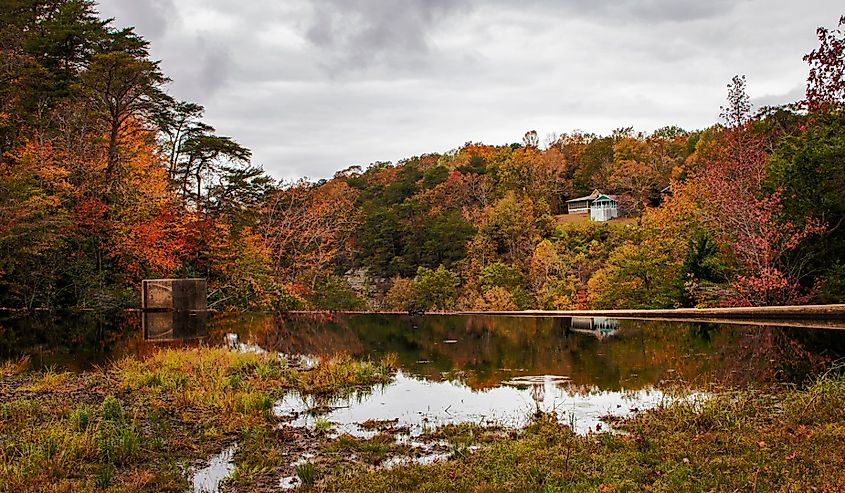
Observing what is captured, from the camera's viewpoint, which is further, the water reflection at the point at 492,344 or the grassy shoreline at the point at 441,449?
the water reflection at the point at 492,344

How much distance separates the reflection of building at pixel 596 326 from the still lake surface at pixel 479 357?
0.05 meters

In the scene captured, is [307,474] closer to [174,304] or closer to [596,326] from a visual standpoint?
[596,326]

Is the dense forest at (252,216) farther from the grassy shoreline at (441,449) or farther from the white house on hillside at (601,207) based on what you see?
the white house on hillside at (601,207)

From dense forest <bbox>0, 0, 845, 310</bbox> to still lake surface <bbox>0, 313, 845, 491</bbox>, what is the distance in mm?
3108

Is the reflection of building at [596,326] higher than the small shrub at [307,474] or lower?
lower

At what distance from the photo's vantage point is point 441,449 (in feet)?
22.9

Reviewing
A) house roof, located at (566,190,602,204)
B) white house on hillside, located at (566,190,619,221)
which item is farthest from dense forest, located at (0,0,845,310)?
house roof, located at (566,190,602,204)

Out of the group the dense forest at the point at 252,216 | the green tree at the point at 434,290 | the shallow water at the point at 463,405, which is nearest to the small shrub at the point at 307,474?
the shallow water at the point at 463,405

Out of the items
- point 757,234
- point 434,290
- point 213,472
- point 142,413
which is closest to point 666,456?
point 213,472

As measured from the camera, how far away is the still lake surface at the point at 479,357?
868 cm

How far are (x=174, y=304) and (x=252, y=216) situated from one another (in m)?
10.1

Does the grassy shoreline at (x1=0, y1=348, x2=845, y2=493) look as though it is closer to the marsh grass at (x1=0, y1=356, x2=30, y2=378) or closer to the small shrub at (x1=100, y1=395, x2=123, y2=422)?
the small shrub at (x1=100, y1=395, x2=123, y2=422)

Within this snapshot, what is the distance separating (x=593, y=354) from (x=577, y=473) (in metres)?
8.18

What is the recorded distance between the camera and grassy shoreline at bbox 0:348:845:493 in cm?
557
